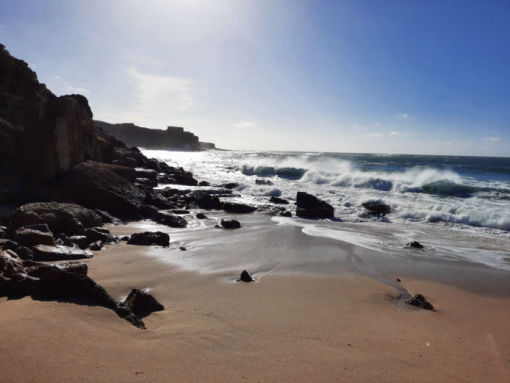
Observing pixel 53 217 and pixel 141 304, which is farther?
pixel 53 217

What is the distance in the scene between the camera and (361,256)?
6.52 meters

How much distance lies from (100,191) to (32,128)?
2824mm

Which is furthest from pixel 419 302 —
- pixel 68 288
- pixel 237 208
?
pixel 237 208

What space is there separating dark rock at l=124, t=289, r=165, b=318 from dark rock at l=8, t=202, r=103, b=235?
11.4ft

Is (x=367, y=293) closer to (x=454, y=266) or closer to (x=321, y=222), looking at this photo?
(x=454, y=266)

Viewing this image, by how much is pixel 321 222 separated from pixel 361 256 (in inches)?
163

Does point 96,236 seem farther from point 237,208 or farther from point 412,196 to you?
point 412,196

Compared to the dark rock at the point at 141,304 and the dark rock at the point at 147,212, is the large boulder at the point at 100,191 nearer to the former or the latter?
the dark rock at the point at 147,212

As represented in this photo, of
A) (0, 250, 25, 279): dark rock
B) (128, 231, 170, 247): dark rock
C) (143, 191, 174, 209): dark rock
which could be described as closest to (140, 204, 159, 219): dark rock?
(143, 191, 174, 209): dark rock

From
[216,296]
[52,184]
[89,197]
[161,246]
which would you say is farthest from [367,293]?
[52,184]

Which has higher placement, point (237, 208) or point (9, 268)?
point (9, 268)

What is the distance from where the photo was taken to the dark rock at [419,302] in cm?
412

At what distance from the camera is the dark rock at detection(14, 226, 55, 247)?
483 centimetres

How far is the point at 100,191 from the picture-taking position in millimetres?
8836
